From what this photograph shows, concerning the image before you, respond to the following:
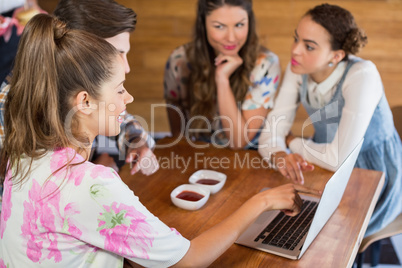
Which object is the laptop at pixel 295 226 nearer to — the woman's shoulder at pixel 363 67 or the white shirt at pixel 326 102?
the white shirt at pixel 326 102

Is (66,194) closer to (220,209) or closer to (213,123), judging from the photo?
(220,209)

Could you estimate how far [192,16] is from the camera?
13.3 feet

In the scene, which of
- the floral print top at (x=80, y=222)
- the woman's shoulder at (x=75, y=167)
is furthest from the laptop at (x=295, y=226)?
the woman's shoulder at (x=75, y=167)

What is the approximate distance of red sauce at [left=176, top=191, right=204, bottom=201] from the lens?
1545mm

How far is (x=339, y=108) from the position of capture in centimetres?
200

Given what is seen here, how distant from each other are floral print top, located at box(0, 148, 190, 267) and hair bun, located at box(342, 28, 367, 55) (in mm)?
1145

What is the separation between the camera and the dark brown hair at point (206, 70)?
7.35 ft

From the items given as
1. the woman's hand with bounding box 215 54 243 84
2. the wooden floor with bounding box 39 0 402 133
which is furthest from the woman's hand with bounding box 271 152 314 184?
the wooden floor with bounding box 39 0 402 133

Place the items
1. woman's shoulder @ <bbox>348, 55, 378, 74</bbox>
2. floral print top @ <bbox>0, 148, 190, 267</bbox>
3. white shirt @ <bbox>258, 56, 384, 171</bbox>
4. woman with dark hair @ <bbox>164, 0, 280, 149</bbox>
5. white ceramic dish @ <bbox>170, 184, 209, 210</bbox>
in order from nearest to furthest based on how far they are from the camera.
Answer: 1. floral print top @ <bbox>0, 148, 190, 267</bbox>
2. white ceramic dish @ <bbox>170, 184, 209, 210</bbox>
3. white shirt @ <bbox>258, 56, 384, 171</bbox>
4. woman's shoulder @ <bbox>348, 55, 378, 74</bbox>
5. woman with dark hair @ <bbox>164, 0, 280, 149</bbox>

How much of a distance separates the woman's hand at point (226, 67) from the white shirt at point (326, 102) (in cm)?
23

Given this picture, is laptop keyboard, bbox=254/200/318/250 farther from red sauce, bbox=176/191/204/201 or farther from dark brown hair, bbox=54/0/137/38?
A: dark brown hair, bbox=54/0/137/38

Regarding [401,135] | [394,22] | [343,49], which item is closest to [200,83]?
[343,49]

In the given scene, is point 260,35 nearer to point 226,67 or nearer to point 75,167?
point 226,67

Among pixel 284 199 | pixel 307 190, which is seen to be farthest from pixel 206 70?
pixel 284 199
